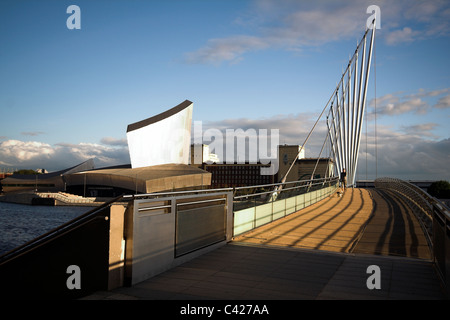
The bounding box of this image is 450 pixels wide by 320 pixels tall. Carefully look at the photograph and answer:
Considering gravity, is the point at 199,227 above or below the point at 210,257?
above

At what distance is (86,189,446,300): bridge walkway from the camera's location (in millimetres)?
4863

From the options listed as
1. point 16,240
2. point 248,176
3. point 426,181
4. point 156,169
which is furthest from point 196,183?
point 426,181

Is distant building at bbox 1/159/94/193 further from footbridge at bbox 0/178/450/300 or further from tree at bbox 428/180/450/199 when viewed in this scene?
footbridge at bbox 0/178/450/300

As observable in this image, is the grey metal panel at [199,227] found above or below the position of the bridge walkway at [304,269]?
above

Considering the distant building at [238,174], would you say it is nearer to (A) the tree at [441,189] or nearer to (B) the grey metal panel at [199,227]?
(A) the tree at [441,189]

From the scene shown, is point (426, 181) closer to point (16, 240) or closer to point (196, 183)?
point (196, 183)

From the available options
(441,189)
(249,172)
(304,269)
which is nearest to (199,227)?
(304,269)

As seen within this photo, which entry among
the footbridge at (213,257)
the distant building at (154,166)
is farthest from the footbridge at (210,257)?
the distant building at (154,166)

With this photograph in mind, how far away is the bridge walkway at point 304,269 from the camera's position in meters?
4.86

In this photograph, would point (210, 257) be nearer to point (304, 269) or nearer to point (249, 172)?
point (304, 269)

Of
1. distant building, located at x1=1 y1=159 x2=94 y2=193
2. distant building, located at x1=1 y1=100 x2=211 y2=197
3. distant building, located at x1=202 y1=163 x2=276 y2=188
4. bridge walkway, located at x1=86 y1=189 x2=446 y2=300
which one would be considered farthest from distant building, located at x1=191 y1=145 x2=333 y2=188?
bridge walkway, located at x1=86 y1=189 x2=446 y2=300

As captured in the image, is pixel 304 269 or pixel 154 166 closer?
pixel 304 269

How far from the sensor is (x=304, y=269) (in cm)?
607
